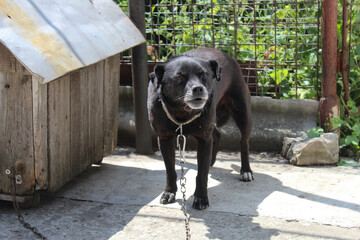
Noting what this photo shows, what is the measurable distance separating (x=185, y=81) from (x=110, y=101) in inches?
58.7

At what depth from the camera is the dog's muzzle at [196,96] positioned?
393 centimetres

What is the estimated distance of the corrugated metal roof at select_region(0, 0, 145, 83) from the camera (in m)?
3.61

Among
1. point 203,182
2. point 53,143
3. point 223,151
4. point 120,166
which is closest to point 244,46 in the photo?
point 223,151

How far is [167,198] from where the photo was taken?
14.8 ft

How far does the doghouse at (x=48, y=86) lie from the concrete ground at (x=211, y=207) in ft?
0.78

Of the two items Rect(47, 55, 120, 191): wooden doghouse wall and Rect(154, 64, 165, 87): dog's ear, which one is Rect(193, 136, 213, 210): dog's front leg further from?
Rect(47, 55, 120, 191): wooden doghouse wall

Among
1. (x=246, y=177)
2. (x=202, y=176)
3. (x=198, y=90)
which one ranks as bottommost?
(x=246, y=177)

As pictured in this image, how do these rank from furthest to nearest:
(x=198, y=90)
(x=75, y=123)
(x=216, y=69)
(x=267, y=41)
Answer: (x=267, y=41) < (x=75, y=123) < (x=216, y=69) < (x=198, y=90)

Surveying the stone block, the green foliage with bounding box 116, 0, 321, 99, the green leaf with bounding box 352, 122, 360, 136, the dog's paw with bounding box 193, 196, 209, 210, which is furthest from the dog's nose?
the green leaf with bounding box 352, 122, 360, 136

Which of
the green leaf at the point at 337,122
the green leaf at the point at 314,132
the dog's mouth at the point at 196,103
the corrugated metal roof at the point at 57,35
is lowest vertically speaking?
the green leaf at the point at 314,132

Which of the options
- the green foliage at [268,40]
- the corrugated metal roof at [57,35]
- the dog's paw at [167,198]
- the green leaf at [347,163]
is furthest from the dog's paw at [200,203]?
the green foliage at [268,40]

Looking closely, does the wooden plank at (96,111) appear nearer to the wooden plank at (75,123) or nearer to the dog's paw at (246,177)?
the wooden plank at (75,123)

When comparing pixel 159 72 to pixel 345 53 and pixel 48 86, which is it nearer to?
pixel 48 86

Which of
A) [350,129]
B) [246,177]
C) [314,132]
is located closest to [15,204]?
[246,177]
